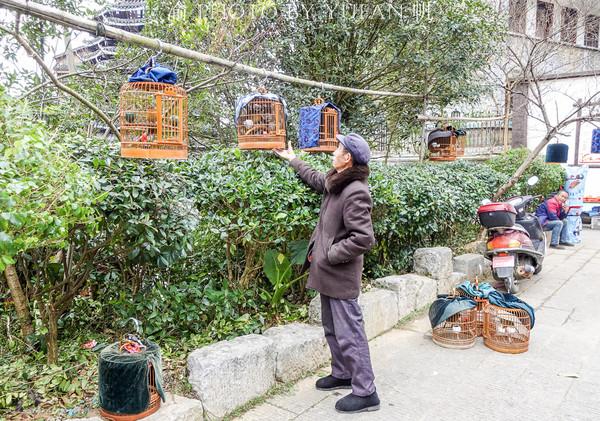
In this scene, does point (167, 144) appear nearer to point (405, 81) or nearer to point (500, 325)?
point (500, 325)

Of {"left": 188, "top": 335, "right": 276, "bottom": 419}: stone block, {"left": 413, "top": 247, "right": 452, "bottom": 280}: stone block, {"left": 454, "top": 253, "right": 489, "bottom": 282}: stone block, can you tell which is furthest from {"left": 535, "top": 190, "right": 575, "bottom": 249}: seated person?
{"left": 188, "top": 335, "right": 276, "bottom": 419}: stone block

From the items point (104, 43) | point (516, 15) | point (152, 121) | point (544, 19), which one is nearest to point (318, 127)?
point (152, 121)

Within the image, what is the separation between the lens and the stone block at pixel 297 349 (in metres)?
3.44

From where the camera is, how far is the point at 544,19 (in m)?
10.2

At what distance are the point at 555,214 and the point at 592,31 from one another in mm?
7297

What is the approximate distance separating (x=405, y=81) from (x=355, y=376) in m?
6.19

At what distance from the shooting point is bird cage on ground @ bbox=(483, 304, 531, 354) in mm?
4168

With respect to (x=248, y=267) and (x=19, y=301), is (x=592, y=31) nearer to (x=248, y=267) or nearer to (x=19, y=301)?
(x=248, y=267)

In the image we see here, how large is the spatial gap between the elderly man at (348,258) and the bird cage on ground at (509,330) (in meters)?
1.62

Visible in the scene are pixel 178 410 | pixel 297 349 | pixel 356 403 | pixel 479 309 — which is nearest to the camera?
pixel 178 410

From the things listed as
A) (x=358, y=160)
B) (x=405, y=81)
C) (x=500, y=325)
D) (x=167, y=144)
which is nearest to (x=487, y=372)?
(x=500, y=325)

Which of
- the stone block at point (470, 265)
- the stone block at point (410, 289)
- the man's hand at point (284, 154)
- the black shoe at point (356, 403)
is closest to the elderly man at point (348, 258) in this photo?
the black shoe at point (356, 403)

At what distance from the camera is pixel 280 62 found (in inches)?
299

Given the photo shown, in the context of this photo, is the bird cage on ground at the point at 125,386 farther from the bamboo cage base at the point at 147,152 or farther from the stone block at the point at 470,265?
the stone block at the point at 470,265
